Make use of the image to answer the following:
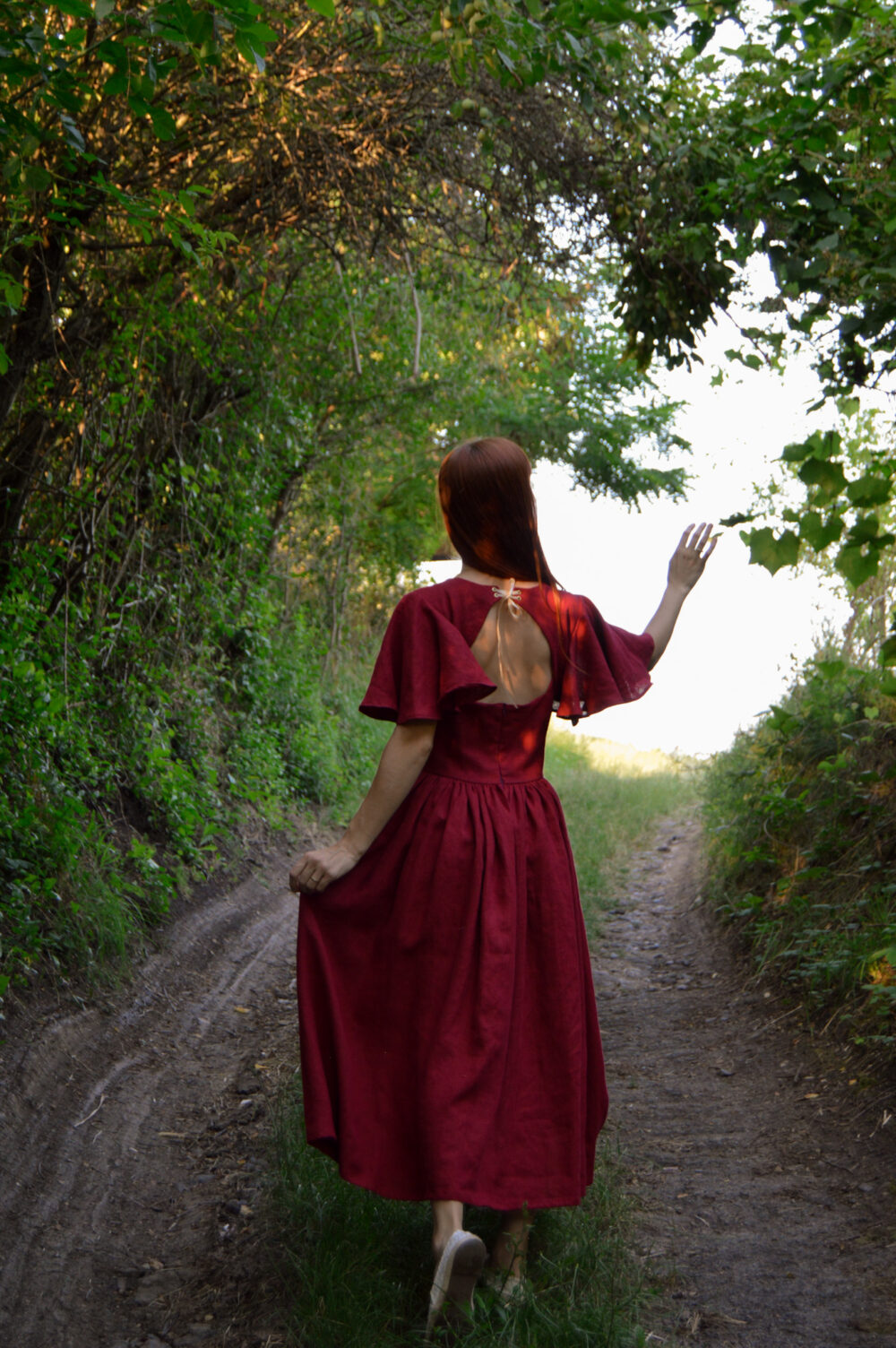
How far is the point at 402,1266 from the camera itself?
104 inches

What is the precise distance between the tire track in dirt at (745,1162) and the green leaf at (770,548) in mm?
1677

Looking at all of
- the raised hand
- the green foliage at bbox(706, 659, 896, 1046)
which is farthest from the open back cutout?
the green foliage at bbox(706, 659, 896, 1046)

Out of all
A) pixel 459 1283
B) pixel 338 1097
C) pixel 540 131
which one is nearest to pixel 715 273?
pixel 540 131

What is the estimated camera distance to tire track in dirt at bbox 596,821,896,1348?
255 centimetres

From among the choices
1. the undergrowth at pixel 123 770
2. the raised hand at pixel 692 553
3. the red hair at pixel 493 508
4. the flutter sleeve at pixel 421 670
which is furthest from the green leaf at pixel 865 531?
the undergrowth at pixel 123 770

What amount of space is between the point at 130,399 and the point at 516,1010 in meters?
3.84

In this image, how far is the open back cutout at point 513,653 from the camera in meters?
2.77

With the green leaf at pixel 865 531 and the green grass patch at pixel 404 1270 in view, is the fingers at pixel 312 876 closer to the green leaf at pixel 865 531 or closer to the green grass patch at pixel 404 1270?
the green grass patch at pixel 404 1270

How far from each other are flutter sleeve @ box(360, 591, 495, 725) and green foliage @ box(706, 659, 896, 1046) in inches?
66.9

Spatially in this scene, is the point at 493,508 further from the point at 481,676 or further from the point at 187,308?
the point at 187,308

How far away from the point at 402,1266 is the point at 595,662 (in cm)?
154

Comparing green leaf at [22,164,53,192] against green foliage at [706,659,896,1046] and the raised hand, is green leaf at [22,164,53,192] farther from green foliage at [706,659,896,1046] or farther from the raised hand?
green foliage at [706,659,896,1046]

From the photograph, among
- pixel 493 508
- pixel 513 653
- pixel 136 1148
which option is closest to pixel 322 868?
pixel 513 653

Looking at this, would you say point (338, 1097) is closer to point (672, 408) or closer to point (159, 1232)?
point (159, 1232)
